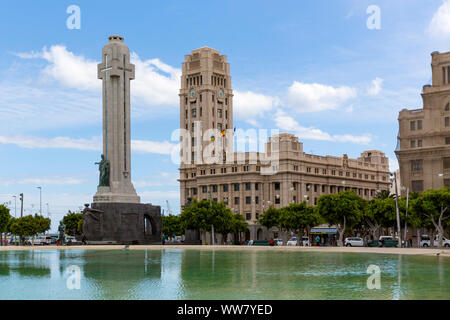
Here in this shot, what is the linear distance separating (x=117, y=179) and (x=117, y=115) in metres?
8.97

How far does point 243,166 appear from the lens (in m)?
133

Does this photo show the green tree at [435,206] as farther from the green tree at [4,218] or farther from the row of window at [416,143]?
the green tree at [4,218]

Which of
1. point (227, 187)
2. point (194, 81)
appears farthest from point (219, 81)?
point (227, 187)

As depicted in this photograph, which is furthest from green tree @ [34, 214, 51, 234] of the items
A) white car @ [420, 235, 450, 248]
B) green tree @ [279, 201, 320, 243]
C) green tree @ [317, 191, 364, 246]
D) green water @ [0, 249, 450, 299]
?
green water @ [0, 249, 450, 299]

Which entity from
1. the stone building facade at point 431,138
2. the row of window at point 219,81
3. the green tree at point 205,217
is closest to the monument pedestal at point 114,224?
the green tree at point 205,217

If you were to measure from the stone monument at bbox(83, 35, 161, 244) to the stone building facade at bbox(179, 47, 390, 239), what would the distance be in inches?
1449

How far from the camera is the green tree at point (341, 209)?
7712cm

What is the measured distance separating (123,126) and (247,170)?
49775 mm

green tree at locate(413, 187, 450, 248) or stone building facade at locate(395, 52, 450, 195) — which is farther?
stone building facade at locate(395, 52, 450, 195)

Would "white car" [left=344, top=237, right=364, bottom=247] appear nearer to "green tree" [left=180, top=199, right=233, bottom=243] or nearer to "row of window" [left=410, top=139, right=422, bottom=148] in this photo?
"green tree" [left=180, top=199, right=233, bottom=243]

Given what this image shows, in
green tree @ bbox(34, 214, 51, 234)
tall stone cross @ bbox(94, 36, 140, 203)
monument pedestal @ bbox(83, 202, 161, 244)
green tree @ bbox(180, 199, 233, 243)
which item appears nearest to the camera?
monument pedestal @ bbox(83, 202, 161, 244)

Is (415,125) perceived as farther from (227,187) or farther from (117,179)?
(117,179)

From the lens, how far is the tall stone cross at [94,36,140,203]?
→ 8562cm
